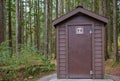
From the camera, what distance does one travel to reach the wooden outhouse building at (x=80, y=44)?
8.52 metres

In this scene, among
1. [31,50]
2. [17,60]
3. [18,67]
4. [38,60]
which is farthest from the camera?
[38,60]

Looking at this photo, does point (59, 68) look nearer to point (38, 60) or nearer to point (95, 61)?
point (95, 61)

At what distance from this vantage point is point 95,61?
28.0ft

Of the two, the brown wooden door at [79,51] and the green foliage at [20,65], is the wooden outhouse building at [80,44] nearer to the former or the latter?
the brown wooden door at [79,51]

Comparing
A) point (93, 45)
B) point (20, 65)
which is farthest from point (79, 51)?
point (20, 65)

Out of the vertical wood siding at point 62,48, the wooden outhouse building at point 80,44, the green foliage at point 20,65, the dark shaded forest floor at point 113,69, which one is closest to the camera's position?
the wooden outhouse building at point 80,44

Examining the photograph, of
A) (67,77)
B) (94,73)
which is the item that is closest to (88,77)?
(94,73)

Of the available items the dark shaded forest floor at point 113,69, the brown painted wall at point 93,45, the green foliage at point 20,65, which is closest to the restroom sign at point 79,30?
the brown painted wall at point 93,45

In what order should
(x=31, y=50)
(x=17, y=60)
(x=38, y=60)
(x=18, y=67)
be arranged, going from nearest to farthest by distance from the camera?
(x=18, y=67), (x=17, y=60), (x=31, y=50), (x=38, y=60)

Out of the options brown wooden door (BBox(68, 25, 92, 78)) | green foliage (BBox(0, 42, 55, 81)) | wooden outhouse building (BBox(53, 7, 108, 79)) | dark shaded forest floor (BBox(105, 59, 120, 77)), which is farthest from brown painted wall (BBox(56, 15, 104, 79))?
dark shaded forest floor (BBox(105, 59, 120, 77))

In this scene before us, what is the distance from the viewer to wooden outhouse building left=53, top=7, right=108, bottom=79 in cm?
852

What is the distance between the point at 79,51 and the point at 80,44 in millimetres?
286

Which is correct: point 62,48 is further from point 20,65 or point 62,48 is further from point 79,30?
point 20,65

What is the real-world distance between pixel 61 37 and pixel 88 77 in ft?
6.41
